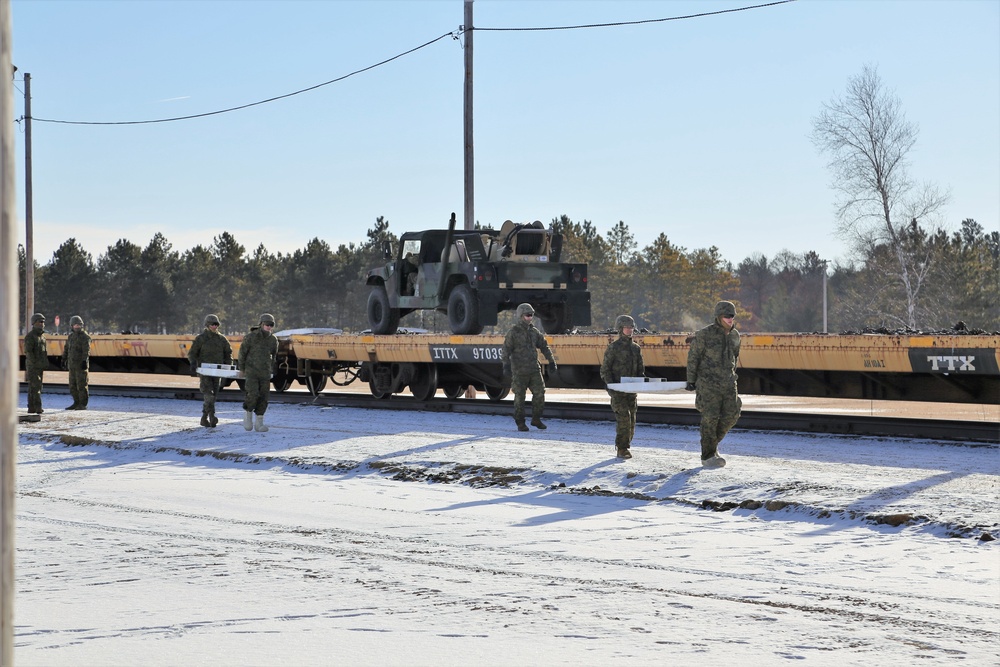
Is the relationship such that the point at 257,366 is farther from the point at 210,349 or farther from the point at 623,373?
the point at 623,373

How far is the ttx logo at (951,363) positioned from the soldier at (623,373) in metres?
4.50

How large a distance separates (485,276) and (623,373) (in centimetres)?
749

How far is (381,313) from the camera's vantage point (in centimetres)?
2402

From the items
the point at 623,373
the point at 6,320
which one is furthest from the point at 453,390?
the point at 6,320

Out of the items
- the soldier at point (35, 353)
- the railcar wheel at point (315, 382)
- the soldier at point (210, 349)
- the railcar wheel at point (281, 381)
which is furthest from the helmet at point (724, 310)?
the railcar wheel at point (281, 381)

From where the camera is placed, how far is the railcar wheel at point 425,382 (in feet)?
76.4

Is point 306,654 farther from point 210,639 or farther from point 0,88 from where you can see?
point 0,88

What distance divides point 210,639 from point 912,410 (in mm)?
26161

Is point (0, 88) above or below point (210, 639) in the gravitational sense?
above

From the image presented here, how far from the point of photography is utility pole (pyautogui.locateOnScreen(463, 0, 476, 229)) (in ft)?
88.0

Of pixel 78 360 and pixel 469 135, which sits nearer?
pixel 78 360

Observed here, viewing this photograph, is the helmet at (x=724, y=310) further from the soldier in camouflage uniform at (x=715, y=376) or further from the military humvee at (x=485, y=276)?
the military humvee at (x=485, y=276)

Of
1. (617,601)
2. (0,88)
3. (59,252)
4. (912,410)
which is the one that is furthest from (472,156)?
(59,252)

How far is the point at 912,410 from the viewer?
29969 millimetres
